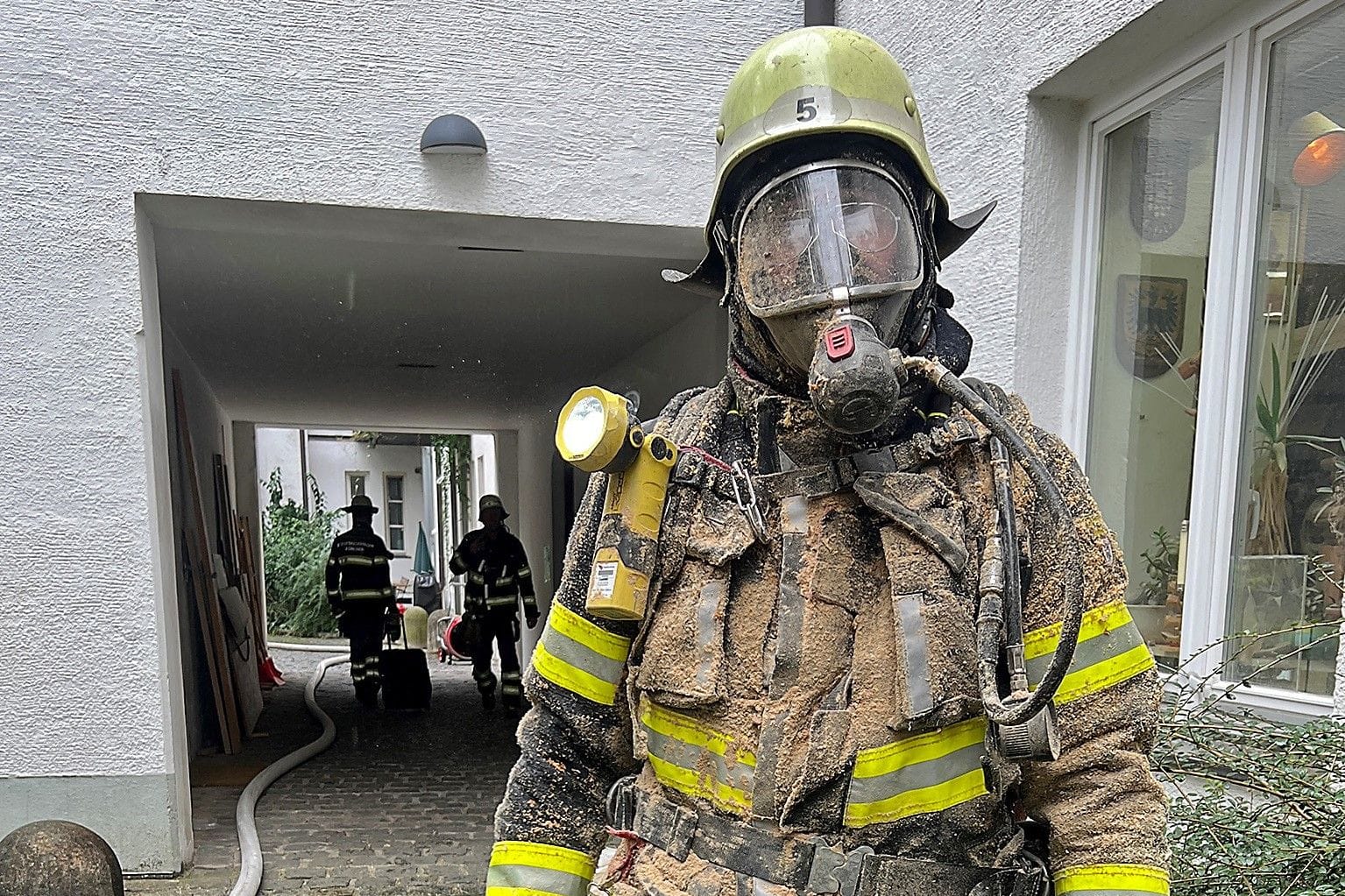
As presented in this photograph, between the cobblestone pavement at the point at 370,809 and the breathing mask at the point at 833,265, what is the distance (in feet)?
13.6

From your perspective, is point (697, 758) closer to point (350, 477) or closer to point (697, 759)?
point (697, 759)

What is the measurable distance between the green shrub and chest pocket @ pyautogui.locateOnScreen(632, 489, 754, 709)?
17.4 m

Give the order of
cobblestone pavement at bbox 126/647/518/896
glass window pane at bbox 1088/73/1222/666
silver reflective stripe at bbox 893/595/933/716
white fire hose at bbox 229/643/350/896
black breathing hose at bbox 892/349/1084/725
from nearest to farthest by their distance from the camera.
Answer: black breathing hose at bbox 892/349/1084/725 < silver reflective stripe at bbox 893/595/933/716 < glass window pane at bbox 1088/73/1222/666 < white fire hose at bbox 229/643/350/896 < cobblestone pavement at bbox 126/647/518/896

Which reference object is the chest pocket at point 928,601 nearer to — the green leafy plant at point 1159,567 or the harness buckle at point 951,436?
the harness buckle at point 951,436

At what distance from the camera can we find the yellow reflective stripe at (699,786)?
1.31 metres

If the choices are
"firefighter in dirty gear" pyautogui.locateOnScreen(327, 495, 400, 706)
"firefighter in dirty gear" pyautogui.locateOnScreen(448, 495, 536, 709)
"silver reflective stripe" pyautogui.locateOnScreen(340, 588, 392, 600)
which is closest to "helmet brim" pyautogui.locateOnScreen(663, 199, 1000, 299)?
"firefighter in dirty gear" pyautogui.locateOnScreen(448, 495, 536, 709)

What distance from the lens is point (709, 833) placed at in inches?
52.5

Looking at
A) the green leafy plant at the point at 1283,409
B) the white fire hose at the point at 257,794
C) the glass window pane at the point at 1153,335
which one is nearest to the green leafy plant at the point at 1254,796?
the green leafy plant at the point at 1283,409

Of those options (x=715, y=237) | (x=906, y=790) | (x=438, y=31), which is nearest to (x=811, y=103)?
(x=715, y=237)

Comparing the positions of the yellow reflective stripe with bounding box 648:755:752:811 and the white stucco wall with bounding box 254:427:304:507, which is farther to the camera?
the white stucco wall with bounding box 254:427:304:507

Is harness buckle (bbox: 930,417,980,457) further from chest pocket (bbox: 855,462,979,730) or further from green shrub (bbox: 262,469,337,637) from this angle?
green shrub (bbox: 262,469,337,637)

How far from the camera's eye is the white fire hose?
4359 mm

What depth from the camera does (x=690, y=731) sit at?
136cm

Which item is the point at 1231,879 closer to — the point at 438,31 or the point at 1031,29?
the point at 1031,29
